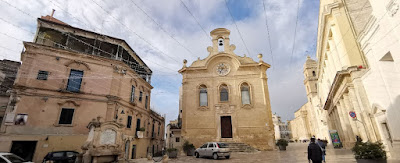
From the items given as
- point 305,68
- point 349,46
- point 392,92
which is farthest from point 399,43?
point 305,68

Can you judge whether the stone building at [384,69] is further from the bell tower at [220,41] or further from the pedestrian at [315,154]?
the bell tower at [220,41]

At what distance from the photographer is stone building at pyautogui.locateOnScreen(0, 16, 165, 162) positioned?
13870 mm

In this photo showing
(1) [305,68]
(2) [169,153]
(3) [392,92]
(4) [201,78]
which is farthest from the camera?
(1) [305,68]

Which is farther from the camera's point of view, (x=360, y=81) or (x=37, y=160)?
(x=37, y=160)

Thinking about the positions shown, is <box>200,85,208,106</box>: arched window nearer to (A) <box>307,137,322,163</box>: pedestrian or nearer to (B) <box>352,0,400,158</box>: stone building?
(B) <box>352,0,400,158</box>: stone building

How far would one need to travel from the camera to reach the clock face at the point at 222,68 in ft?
73.5

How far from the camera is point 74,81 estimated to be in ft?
56.0

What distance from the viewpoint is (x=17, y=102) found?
14617 millimetres

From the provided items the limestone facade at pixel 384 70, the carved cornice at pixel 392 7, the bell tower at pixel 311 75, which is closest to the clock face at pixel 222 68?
the limestone facade at pixel 384 70

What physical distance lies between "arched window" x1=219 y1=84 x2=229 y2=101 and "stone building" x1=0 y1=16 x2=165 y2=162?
992 cm

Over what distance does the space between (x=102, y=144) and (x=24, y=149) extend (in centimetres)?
777

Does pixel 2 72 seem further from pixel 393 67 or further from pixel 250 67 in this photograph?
pixel 393 67

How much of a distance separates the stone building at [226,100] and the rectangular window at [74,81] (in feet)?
34.6

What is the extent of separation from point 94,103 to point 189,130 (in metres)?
9.86
